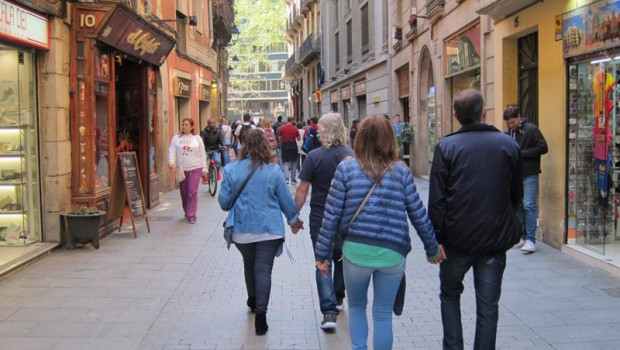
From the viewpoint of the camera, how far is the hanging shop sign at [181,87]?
16719 millimetres

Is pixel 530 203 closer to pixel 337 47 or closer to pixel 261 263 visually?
pixel 261 263

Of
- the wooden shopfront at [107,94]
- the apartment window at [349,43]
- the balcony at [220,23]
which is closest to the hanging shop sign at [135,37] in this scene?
the wooden shopfront at [107,94]

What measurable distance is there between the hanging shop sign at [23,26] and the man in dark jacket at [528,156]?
18.6ft

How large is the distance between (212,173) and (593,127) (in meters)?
9.46

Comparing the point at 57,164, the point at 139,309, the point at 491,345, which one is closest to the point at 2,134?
the point at 57,164

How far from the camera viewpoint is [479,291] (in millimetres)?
4172

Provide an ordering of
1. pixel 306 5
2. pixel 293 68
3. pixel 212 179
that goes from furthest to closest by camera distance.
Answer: pixel 293 68, pixel 306 5, pixel 212 179

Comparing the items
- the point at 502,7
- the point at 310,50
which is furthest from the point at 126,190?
the point at 310,50

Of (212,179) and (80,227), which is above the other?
(212,179)

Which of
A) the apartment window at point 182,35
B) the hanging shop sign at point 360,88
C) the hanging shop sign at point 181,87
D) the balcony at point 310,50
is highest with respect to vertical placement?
the balcony at point 310,50

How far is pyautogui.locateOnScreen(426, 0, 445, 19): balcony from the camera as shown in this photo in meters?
14.8

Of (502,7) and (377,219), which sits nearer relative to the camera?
(377,219)

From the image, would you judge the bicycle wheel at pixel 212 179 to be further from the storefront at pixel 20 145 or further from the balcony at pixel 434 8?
the storefront at pixel 20 145

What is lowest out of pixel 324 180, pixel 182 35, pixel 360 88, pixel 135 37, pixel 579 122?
pixel 324 180
